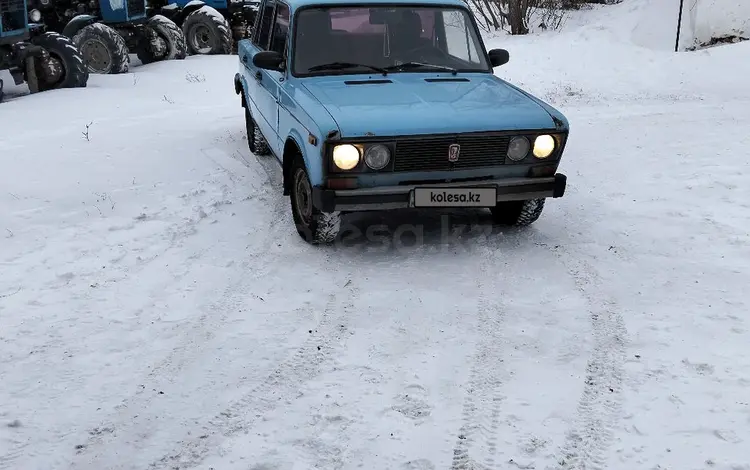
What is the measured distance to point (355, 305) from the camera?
14.8 feet

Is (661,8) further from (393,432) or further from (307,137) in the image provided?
(393,432)

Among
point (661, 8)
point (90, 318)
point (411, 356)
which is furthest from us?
point (661, 8)

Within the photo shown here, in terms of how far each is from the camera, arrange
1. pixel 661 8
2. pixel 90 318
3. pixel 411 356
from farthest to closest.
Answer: pixel 661 8 → pixel 90 318 → pixel 411 356

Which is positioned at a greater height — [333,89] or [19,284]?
[333,89]

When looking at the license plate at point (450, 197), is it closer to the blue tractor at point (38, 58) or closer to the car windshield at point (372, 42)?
the car windshield at point (372, 42)

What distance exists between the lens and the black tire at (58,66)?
11.8 metres

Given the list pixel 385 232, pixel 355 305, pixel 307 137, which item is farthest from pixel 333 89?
pixel 355 305

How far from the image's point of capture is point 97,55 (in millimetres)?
14211

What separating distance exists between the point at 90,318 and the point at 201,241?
4.49 ft

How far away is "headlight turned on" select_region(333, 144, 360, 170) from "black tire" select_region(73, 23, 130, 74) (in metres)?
10.8

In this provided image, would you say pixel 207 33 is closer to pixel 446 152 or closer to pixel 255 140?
pixel 255 140

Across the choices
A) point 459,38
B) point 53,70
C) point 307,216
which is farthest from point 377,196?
point 53,70

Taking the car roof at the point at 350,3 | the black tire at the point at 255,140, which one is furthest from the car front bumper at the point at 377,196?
the black tire at the point at 255,140

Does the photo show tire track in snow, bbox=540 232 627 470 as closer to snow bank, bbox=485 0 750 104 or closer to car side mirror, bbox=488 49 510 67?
car side mirror, bbox=488 49 510 67
